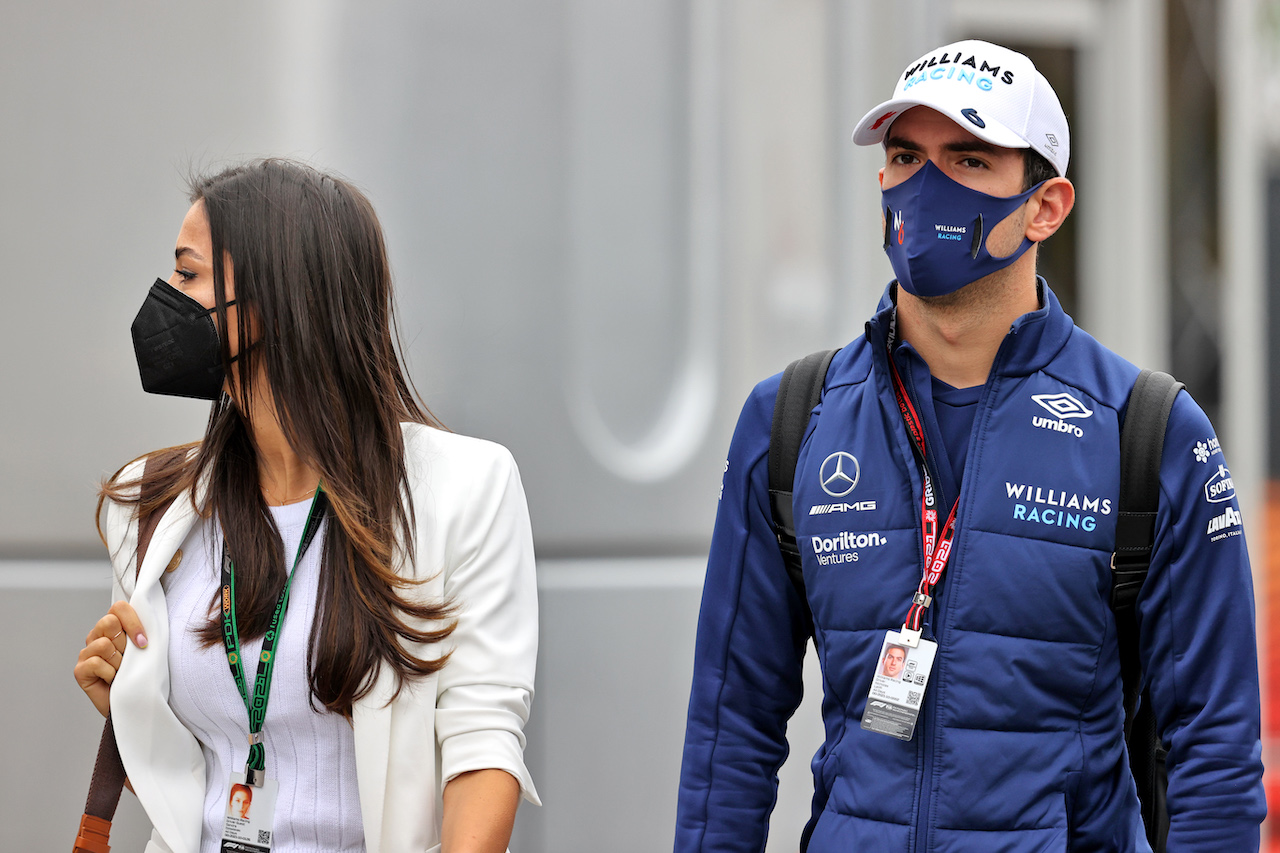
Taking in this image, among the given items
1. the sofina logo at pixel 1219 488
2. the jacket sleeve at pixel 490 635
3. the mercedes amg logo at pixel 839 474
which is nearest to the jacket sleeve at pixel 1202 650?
the sofina logo at pixel 1219 488

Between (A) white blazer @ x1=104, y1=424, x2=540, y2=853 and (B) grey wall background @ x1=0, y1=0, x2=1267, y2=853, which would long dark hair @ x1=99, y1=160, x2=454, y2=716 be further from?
(B) grey wall background @ x1=0, y1=0, x2=1267, y2=853

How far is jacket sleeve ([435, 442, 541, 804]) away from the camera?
1.99 meters

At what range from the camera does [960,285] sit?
1.82 m

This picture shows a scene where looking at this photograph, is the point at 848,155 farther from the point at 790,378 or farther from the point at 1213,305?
the point at 1213,305

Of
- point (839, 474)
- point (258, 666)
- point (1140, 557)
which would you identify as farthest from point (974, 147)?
point (258, 666)

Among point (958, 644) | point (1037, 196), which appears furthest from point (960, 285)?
point (958, 644)

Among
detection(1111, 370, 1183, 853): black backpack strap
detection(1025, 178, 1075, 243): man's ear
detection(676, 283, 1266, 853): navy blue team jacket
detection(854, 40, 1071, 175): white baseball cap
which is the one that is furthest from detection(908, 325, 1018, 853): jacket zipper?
detection(854, 40, 1071, 175): white baseball cap

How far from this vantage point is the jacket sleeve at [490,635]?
1989mm

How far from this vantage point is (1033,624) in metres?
1.69

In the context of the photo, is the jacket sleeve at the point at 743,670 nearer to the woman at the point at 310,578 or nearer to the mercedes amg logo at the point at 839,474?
the mercedes amg logo at the point at 839,474

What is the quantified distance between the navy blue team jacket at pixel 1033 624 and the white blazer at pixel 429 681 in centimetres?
51

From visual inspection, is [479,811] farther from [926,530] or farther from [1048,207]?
[1048,207]

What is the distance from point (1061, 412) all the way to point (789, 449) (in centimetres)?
40

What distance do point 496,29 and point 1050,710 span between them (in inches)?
59.3
